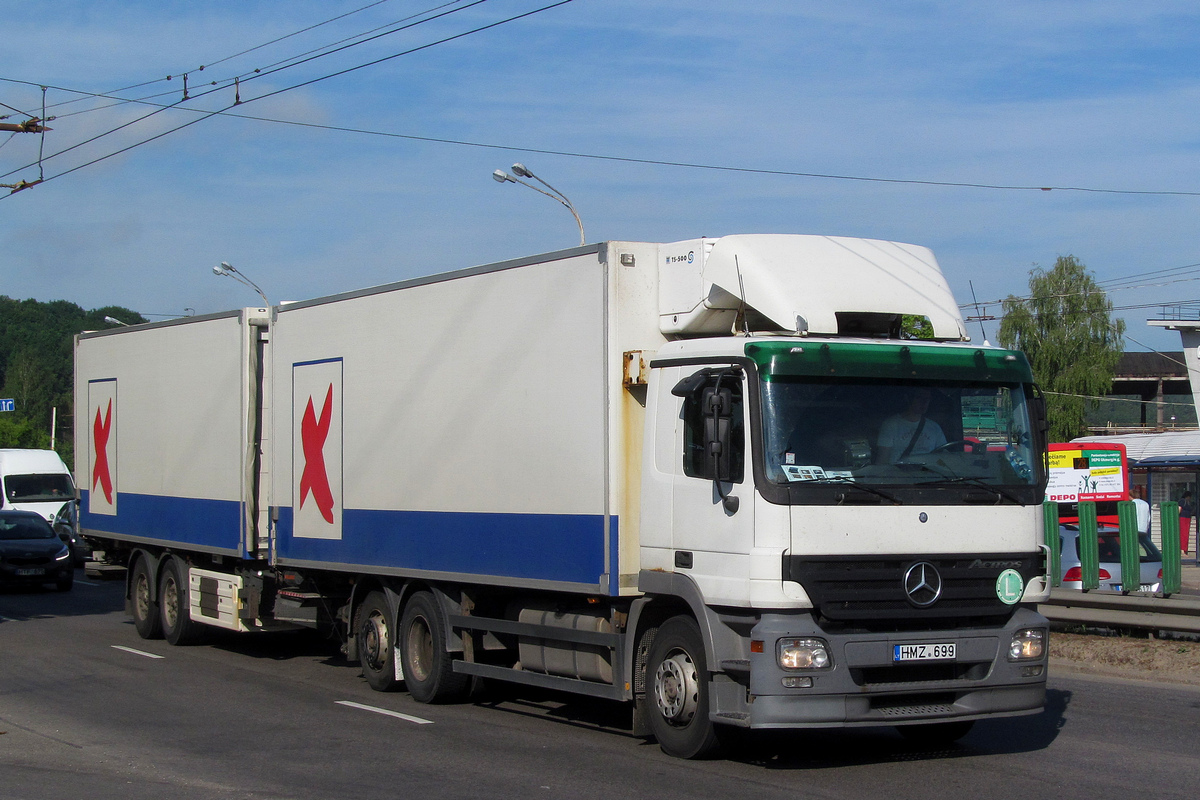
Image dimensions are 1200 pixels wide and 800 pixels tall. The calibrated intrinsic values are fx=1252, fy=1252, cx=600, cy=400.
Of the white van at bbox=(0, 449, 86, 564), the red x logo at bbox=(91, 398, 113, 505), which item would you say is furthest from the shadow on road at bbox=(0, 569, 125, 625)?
the white van at bbox=(0, 449, 86, 564)

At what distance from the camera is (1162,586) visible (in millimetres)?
14289

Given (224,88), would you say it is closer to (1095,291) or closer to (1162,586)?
(1162,586)

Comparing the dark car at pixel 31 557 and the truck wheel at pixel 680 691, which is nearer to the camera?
the truck wheel at pixel 680 691

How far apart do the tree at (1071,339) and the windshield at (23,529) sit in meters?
44.1

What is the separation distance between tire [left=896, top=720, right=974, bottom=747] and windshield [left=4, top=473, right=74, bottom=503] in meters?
28.2

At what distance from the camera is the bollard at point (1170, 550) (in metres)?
14.0

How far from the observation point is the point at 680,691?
8258 millimetres

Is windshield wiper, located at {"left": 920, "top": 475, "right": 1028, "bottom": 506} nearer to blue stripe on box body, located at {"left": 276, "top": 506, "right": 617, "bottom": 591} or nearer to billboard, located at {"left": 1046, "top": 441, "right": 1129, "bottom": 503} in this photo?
blue stripe on box body, located at {"left": 276, "top": 506, "right": 617, "bottom": 591}

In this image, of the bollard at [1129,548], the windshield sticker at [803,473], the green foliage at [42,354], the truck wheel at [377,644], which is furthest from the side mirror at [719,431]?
the green foliage at [42,354]

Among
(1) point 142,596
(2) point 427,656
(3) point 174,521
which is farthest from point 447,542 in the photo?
(1) point 142,596

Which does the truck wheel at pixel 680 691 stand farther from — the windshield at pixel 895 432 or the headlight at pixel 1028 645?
the headlight at pixel 1028 645

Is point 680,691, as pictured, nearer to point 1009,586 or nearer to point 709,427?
point 709,427

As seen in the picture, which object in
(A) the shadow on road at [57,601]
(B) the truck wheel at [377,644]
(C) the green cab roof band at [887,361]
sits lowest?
(A) the shadow on road at [57,601]

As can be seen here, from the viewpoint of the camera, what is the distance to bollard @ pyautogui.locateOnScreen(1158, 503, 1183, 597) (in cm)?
1396
